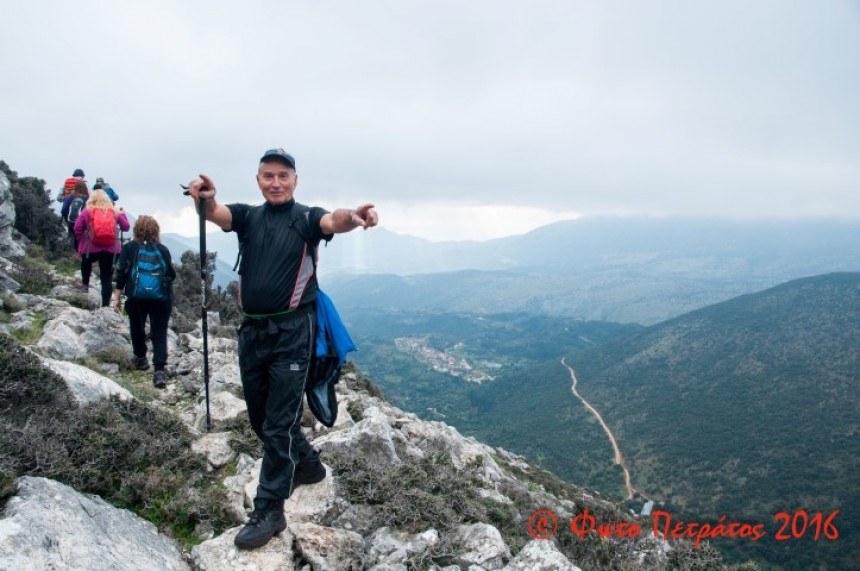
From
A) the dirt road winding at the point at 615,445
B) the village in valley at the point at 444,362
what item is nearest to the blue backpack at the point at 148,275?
the dirt road winding at the point at 615,445

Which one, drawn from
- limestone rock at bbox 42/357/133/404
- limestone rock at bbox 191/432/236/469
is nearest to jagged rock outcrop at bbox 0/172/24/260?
limestone rock at bbox 42/357/133/404

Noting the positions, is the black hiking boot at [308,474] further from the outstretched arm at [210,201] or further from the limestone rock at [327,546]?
the outstretched arm at [210,201]

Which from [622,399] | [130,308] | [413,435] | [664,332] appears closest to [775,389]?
[622,399]

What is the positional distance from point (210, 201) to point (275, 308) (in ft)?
3.99

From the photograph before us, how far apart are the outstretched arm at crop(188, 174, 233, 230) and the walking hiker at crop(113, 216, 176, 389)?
455cm

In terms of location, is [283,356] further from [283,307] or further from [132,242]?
[132,242]

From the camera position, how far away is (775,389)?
74.3m

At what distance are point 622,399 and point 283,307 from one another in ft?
295

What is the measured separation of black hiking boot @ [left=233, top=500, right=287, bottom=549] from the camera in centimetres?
411

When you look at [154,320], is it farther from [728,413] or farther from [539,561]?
[728,413]

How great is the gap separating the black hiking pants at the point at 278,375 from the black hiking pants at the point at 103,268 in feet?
27.6

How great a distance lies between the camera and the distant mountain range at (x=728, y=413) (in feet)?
156

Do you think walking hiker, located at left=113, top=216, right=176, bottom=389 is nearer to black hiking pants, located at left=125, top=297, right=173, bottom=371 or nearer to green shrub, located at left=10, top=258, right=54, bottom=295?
black hiking pants, located at left=125, top=297, right=173, bottom=371

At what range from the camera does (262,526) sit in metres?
4.23
